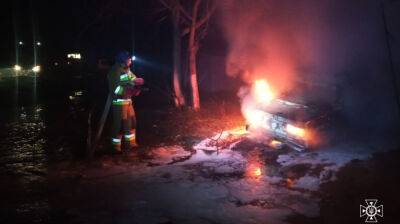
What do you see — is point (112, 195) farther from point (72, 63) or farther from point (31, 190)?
point (72, 63)

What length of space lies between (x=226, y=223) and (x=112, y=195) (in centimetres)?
213

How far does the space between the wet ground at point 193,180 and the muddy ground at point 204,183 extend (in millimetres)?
17

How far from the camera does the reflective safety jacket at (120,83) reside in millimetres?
8930

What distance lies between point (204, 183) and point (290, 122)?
106 inches

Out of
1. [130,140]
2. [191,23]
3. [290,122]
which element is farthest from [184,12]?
[290,122]

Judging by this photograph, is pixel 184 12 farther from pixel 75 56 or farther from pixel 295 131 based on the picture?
pixel 75 56

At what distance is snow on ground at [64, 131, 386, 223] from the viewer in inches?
238

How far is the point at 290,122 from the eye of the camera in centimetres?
875

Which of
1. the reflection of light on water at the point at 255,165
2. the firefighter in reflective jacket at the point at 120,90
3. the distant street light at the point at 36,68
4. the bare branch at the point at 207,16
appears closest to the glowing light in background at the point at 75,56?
the distant street light at the point at 36,68

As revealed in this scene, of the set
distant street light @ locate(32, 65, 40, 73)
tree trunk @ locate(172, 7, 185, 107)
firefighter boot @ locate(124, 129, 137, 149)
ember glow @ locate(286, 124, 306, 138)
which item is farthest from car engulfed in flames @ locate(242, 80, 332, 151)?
distant street light @ locate(32, 65, 40, 73)

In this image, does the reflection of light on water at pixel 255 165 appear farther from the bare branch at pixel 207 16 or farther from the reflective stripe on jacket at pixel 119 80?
the bare branch at pixel 207 16

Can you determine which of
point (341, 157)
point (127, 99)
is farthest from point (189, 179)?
point (341, 157)

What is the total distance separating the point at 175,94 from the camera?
14430 mm

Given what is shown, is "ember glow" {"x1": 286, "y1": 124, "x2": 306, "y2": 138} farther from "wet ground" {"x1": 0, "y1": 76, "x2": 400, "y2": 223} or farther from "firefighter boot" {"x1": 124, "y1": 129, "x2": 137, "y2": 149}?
"firefighter boot" {"x1": 124, "y1": 129, "x2": 137, "y2": 149}
